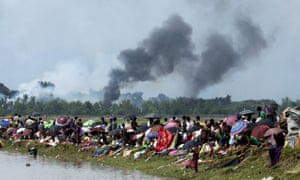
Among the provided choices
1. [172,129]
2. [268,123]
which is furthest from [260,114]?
[172,129]

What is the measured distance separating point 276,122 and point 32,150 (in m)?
19.0

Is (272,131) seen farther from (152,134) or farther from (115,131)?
(115,131)

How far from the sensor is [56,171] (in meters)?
28.4

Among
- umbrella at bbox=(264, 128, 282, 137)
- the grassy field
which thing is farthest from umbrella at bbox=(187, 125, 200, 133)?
umbrella at bbox=(264, 128, 282, 137)

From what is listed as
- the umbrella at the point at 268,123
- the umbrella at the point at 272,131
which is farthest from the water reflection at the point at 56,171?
the umbrella at the point at 272,131

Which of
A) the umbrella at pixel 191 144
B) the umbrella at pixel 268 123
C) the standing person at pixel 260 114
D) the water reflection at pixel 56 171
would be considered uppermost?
the standing person at pixel 260 114

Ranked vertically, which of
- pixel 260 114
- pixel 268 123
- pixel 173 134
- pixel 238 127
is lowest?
pixel 173 134

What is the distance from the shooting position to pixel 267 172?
19922 millimetres

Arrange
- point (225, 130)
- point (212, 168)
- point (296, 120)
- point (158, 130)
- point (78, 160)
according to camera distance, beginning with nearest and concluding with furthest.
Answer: point (296, 120) < point (212, 168) < point (225, 130) < point (158, 130) < point (78, 160)

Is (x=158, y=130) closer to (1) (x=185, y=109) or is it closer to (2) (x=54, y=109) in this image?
(1) (x=185, y=109)

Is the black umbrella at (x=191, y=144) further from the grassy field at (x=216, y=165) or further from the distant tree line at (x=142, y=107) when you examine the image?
the distant tree line at (x=142, y=107)

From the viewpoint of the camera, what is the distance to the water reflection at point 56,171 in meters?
25.6

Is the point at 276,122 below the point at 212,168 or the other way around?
the other way around

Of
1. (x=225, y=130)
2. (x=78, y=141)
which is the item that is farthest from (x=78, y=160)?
(x=225, y=130)
